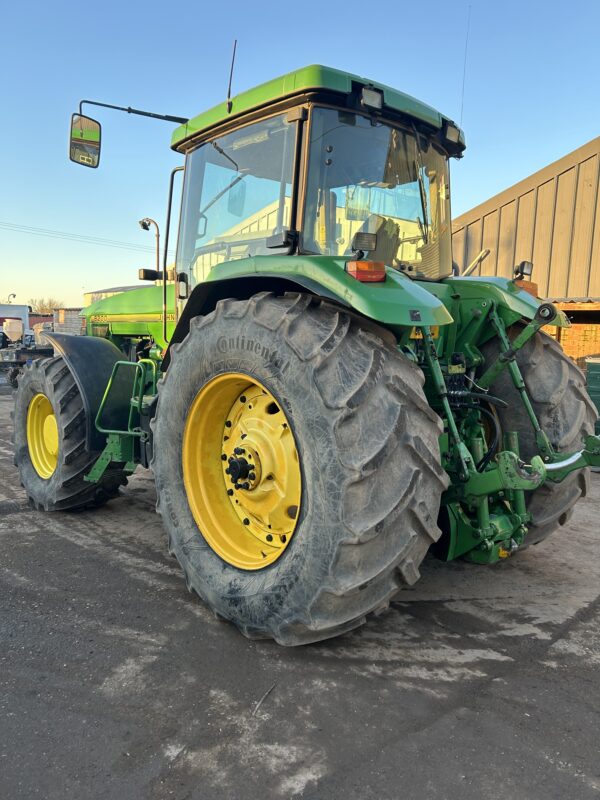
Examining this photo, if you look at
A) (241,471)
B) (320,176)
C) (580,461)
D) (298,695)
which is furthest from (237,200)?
(298,695)

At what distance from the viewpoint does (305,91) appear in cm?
277

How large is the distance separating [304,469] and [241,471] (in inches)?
17.7

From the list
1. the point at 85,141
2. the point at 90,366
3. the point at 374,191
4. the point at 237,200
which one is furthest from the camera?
the point at 90,366

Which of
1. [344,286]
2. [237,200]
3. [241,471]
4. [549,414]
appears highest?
[237,200]

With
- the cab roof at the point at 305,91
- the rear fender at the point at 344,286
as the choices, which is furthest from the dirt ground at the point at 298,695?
the cab roof at the point at 305,91

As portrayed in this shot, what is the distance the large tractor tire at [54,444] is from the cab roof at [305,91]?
2069 millimetres

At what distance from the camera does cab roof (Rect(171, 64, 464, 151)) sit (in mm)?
2721

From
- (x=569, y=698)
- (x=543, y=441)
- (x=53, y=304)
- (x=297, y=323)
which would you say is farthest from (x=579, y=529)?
→ (x=53, y=304)

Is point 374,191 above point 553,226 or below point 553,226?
below

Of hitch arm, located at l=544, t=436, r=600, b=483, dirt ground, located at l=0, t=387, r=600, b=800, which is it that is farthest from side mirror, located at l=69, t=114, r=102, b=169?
hitch arm, located at l=544, t=436, r=600, b=483

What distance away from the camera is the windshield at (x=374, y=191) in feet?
9.29

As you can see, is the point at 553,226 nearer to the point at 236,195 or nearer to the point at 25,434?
the point at 236,195

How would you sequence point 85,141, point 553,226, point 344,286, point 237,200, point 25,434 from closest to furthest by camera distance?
point 344,286 → point 237,200 → point 85,141 → point 25,434 → point 553,226

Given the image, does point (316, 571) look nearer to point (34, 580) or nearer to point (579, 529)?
point (34, 580)
